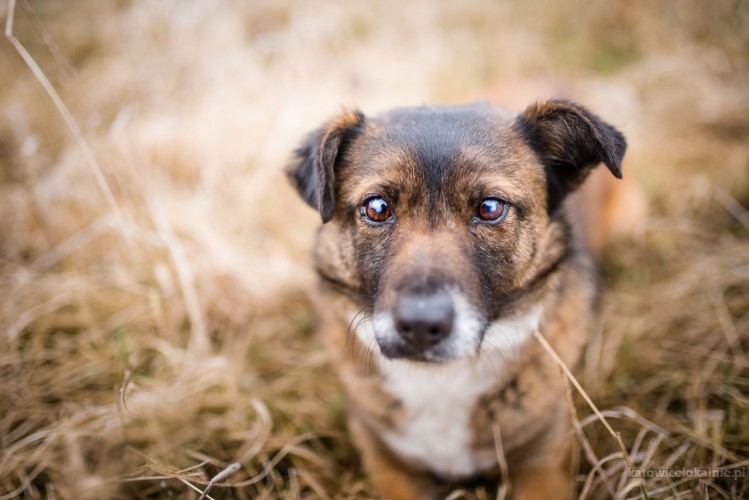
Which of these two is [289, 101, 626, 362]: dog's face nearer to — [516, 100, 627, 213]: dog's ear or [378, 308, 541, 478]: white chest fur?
[516, 100, 627, 213]: dog's ear

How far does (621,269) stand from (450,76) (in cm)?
347

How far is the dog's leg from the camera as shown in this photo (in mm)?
2574

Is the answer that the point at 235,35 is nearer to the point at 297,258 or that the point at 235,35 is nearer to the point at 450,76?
the point at 450,76

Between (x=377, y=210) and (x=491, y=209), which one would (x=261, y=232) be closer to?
(x=377, y=210)

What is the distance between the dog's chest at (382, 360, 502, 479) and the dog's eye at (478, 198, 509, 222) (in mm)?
759

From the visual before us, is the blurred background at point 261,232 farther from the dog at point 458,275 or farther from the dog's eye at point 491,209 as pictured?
the dog's eye at point 491,209

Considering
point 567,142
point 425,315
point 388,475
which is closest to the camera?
point 425,315

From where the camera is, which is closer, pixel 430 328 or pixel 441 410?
pixel 430 328

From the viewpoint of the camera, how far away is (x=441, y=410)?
2.52m

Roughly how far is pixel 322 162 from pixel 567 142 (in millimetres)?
A: 1217

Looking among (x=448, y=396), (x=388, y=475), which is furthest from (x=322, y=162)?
(x=388, y=475)

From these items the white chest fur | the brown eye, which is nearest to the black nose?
the brown eye

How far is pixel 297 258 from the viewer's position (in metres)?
4.46

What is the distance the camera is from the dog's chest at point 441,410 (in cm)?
249
